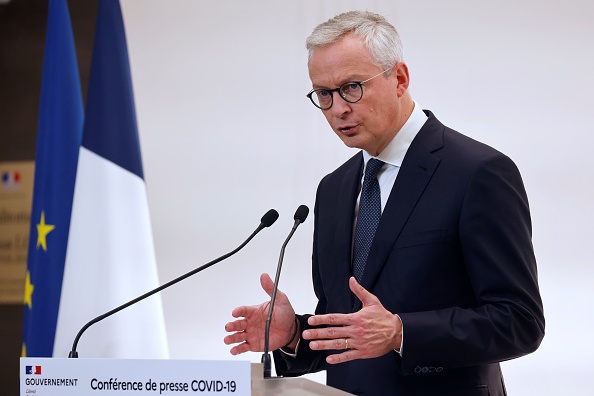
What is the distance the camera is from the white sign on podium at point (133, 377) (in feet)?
4.25

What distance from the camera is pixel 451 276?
1.86 metres

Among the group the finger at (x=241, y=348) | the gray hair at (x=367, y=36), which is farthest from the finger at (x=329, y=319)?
the gray hair at (x=367, y=36)

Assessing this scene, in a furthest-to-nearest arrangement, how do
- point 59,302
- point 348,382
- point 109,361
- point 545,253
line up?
point 545,253 < point 59,302 < point 348,382 < point 109,361

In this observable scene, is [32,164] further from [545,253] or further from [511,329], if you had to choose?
[511,329]

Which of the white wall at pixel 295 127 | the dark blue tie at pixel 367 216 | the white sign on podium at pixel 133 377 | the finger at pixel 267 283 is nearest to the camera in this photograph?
the white sign on podium at pixel 133 377

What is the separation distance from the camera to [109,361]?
1384 mm

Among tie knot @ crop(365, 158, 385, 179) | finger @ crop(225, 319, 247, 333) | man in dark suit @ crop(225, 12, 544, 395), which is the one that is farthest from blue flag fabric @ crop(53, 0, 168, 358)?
tie knot @ crop(365, 158, 385, 179)

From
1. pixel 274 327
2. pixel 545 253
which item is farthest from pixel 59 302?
pixel 545 253

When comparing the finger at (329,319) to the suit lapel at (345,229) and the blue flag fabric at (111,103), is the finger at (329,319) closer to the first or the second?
the suit lapel at (345,229)

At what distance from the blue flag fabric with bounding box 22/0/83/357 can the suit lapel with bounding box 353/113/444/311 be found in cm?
159

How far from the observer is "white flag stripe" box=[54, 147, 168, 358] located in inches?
118

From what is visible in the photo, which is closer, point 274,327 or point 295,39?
point 274,327

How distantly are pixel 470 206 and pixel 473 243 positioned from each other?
3.5 inches

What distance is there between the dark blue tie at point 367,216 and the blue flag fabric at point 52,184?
1521mm
